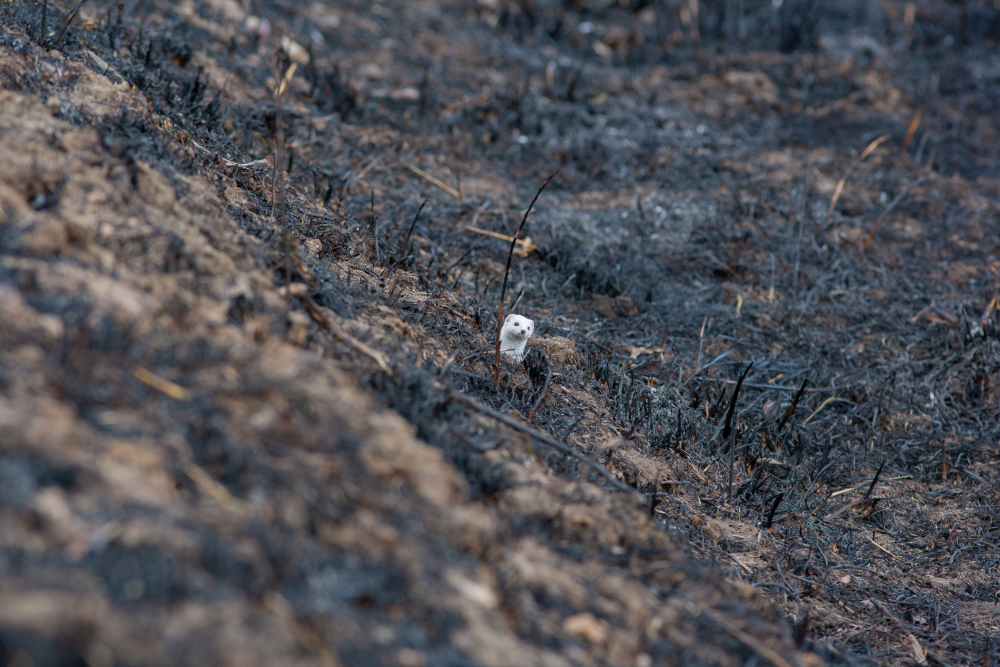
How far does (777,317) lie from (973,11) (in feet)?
18.5

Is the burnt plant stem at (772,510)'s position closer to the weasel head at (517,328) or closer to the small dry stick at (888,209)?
the weasel head at (517,328)

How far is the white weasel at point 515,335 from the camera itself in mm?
2629

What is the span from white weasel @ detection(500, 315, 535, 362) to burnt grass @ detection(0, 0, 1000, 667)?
9 centimetres

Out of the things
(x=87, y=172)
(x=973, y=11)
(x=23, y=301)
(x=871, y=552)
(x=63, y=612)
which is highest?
(x=973, y=11)

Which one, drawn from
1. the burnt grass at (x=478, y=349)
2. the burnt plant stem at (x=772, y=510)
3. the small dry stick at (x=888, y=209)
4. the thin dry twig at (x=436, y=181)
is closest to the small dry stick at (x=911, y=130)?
the burnt grass at (x=478, y=349)

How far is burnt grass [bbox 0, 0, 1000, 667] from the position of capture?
132cm

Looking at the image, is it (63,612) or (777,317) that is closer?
(63,612)

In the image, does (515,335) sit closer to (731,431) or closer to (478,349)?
(478,349)

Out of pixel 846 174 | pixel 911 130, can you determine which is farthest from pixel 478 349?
pixel 911 130

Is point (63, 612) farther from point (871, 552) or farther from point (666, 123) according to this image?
point (666, 123)

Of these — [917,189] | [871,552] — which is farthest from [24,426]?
[917,189]

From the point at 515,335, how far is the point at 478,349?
166 mm

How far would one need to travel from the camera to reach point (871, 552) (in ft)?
8.70

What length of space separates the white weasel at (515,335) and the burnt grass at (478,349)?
0.29 ft
